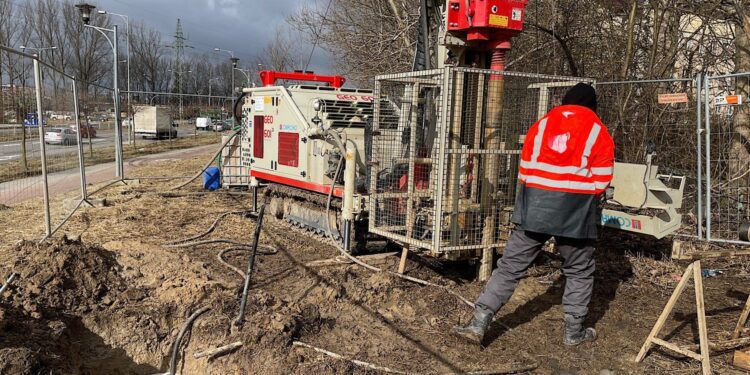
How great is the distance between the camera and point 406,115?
20.1ft

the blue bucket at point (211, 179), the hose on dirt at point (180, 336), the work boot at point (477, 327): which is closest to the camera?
the hose on dirt at point (180, 336)

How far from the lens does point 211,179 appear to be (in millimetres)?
→ 12633

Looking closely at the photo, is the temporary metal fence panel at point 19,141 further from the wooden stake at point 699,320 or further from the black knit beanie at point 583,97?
the wooden stake at point 699,320

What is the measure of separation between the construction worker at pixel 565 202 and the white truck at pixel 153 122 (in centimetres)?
3023

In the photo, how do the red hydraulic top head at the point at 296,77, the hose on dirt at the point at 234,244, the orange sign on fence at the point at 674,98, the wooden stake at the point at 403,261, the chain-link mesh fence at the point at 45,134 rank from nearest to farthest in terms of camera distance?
1. the wooden stake at the point at 403,261
2. the orange sign on fence at the point at 674,98
3. the hose on dirt at the point at 234,244
4. the chain-link mesh fence at the point at 45,134
5. the red hydraulic top head at the point at 296,77

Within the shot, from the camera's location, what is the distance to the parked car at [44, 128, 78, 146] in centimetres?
832

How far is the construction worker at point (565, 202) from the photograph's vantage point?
411cm

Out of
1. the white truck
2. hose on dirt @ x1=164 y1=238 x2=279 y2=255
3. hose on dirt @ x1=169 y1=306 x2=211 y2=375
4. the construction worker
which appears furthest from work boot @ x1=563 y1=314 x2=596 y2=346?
the white truck

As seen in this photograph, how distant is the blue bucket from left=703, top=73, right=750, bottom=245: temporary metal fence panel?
9557 millimetres

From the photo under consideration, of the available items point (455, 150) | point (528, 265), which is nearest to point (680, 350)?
point (528, 265)

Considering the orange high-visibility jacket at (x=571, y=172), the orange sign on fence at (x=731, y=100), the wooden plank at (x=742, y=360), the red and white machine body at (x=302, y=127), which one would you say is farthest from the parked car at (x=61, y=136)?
the orange sign on fence at (x=731, y=100)

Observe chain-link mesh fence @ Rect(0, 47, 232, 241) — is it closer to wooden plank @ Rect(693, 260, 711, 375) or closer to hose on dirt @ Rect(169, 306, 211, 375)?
hose on dirt @ Rect(169, 306, 211, 375)

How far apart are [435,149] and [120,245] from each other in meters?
3.93

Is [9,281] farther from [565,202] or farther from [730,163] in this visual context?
[730,163]
